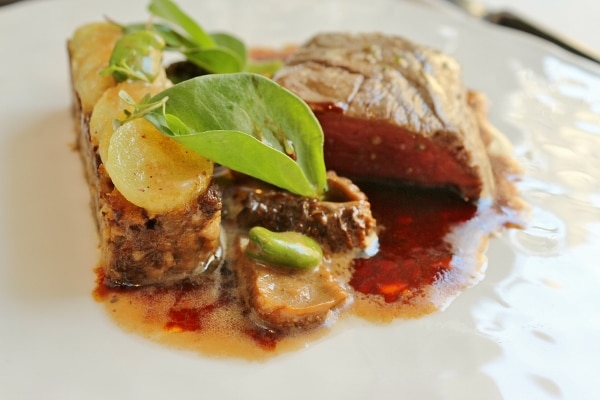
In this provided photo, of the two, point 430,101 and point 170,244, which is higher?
point 430,101

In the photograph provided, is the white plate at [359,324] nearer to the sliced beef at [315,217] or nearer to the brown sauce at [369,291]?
the brown sauce at [369,291]

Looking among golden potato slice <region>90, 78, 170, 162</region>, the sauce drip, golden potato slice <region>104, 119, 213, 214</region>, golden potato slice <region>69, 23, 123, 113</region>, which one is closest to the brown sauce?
the sauce drip

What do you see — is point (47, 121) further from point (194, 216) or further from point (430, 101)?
point (430, 101)

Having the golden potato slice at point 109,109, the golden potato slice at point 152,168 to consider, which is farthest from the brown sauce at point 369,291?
the golden potato slice at point 109,109

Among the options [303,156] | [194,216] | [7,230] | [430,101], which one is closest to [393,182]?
[430,101]

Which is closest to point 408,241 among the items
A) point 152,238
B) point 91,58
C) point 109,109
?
point 152,238

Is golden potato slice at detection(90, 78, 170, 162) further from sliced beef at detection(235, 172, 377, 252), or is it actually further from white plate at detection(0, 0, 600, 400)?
sliced beef at detection(235, 172, 377, 252)
